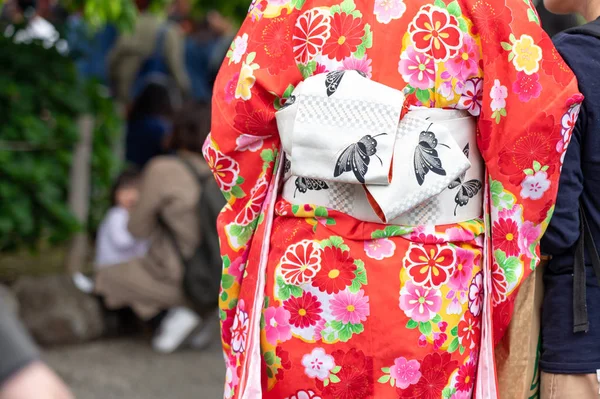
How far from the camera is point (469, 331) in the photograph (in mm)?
2504

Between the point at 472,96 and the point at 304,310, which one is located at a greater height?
the point at 472,96

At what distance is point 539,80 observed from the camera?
7.95ft

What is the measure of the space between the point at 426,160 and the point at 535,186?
1.12 ft

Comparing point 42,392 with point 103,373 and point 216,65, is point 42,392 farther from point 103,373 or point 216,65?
point 216,65

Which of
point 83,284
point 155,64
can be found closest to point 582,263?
point 83,284

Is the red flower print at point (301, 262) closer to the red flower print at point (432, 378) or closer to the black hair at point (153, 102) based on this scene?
the red flower print at point (432, 378)

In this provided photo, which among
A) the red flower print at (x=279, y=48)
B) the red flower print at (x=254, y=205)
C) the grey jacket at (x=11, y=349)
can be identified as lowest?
the red flower print at (x=254, y=205)

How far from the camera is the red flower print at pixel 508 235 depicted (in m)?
2.48

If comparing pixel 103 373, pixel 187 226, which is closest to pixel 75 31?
pixel 187 226

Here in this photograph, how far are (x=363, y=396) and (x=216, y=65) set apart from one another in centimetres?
784

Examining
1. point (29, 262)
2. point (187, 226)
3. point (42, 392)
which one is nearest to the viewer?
point (42, 392)

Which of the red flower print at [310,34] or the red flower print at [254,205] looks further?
the red flower print at [254,205]

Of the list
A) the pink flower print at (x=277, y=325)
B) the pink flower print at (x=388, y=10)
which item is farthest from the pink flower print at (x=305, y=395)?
the pink flower print at (x=388, y=10)

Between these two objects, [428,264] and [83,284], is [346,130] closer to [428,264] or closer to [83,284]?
[428,264]
